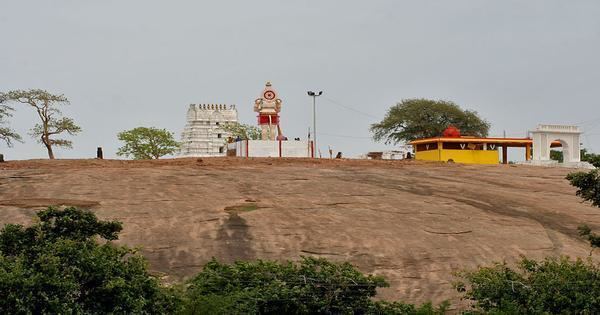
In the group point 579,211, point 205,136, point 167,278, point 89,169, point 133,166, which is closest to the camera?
point 167,278

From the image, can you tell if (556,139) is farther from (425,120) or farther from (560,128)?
(425,120)

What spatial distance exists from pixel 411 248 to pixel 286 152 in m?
22.2

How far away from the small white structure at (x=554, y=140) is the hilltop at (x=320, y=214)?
15.5m

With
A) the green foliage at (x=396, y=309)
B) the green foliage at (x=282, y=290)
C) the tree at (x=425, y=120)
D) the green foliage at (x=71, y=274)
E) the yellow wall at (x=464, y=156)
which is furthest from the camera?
the tree at (x=425, y=120)

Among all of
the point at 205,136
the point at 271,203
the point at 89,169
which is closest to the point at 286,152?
the point at 89,169

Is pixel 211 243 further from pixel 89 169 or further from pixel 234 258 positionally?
pixel 89 169

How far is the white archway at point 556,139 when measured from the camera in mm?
45281

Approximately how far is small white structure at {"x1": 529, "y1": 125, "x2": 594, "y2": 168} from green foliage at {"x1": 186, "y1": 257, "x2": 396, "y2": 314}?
31539mm

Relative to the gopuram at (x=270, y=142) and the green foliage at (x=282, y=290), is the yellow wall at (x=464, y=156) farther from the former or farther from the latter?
the green foliage at (x=282, y=290)

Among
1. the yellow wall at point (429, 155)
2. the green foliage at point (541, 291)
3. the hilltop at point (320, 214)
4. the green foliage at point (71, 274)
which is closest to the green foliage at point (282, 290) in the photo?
the green foliage at point (71, 274)

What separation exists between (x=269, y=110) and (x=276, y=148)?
3.63 meters

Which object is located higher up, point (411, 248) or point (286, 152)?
point (286, 152)

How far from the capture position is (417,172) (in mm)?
31531

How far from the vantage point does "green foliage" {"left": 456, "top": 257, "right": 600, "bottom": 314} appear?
14398 millimetres
